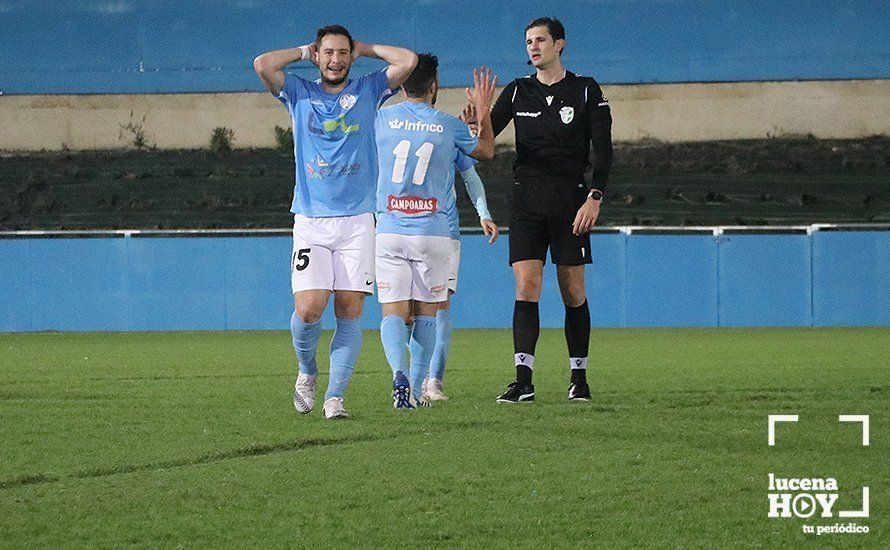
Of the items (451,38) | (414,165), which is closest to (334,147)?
(414,165)

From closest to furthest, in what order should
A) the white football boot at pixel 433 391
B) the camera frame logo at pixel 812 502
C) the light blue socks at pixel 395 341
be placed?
the camera frame logo at pixel 812 502 → the light blue socks at pixel 395 341 → the white football boot at pixel 433 391

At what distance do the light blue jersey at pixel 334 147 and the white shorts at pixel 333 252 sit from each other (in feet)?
0.18

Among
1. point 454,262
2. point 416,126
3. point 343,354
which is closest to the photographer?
point 343,354

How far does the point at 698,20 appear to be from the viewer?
2467 cm

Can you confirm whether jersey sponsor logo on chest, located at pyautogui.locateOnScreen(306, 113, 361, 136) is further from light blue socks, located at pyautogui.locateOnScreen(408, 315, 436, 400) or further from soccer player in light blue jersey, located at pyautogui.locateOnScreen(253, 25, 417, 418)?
light blue socks, located at pyautogui.locateOnScreen(408, 315, 436, 400)

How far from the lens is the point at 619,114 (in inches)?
971

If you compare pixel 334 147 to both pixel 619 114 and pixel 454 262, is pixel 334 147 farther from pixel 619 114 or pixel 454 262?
pixel 619 114

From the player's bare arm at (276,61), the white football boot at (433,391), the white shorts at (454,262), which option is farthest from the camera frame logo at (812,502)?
the white shorts at (454,262)

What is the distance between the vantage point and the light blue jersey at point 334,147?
20.6 feet

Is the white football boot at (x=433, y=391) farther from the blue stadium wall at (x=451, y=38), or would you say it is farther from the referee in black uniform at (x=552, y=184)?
the blue stadium wall at (x=451, y=38)

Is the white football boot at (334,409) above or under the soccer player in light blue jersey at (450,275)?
under

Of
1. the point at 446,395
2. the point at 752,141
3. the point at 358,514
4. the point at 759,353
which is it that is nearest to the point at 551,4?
the point at 752,141

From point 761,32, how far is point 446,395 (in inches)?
731

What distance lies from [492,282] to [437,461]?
14060 millimetres
